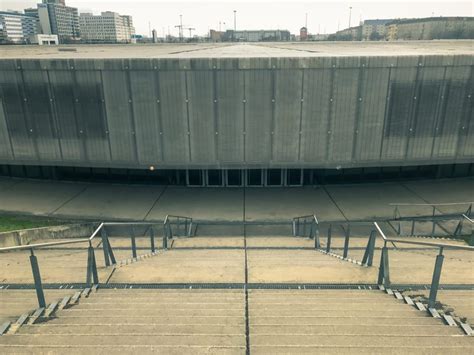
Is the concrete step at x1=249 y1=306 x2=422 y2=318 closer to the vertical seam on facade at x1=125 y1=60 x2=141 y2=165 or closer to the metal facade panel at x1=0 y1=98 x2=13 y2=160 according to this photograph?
the vertical seam on facade at x1=125 y1=60 x2=141 y2=165

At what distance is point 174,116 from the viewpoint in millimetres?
15992

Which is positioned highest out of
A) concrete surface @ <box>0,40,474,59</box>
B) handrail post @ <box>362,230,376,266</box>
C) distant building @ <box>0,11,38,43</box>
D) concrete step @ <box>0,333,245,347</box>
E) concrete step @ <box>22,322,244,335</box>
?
distant building @ <box>0,11,38,43</box>

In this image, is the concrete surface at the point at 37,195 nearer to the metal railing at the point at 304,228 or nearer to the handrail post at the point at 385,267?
the metal railing at the point at 304,228

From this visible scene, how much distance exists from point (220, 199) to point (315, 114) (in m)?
5.73

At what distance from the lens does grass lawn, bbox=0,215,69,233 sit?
14612 mm

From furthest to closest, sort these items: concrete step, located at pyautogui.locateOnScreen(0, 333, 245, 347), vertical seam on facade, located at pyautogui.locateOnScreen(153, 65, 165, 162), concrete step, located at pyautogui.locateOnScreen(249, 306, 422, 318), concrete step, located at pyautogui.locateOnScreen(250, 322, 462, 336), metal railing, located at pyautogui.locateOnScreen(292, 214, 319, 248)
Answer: vertical seam on facade, located at pyautogui.locateOnScreen(153, 65, 165, 162)
metal railing, located at pyautogui.locateOnScreen(292, 214, 319, 248)
concrete step, located at pyautogui.locateOnScreen(249, 306, 422, 318)
concrete step, located at pyautogui.locateOnScreen(250, 322, 462, 336)
concrete step, located at pyautogui.locateOnScreen(0, 333, 245, 347)

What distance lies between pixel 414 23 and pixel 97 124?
9929 centimetres

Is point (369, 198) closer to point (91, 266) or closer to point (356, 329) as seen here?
point (356, 329)

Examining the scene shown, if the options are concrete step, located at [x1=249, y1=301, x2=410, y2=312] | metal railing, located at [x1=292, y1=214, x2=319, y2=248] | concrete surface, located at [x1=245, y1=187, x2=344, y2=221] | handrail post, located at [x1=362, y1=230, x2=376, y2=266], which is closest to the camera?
concrete step, located at [x1=249, y1=301, x2=410, y2=312]

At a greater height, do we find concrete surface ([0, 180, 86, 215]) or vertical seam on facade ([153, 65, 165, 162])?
vertical seam on facade ([153, 65, 165, 162])

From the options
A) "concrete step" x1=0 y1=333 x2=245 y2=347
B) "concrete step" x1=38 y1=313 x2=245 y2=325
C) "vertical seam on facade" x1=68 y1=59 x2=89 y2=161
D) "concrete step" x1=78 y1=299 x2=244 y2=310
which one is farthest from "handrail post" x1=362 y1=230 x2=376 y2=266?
"vertical seam on facade" x1=68 y1=59 x2=89 y2=161

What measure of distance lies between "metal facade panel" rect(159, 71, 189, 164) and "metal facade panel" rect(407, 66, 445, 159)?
9.68 meters

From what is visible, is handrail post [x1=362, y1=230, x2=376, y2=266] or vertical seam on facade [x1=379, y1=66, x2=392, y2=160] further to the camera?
vertical seam on facade [x1=379, y1=66, x2=392, y2=160]

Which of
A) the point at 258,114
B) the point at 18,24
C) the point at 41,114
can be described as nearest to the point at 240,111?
the point at 258,114
